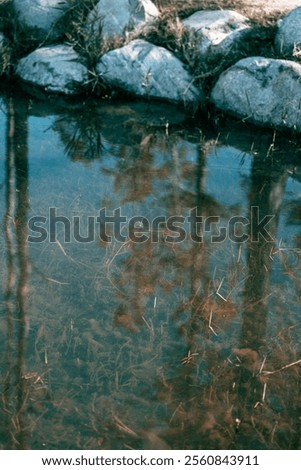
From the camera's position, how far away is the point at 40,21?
29.0 feet

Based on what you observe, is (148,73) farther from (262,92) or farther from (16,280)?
(16,280)

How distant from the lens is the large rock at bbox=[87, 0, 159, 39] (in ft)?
28.1

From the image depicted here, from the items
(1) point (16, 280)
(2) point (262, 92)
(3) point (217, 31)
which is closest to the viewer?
(1) point (16, 280)

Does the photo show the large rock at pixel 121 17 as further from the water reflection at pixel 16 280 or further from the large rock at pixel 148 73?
the water reflection at pixel 16 280

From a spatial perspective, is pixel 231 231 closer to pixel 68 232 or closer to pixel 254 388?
pixel 68 232

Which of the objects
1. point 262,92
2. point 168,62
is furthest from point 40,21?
point 262,92

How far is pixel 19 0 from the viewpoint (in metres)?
8.98

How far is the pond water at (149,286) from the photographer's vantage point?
4082mm

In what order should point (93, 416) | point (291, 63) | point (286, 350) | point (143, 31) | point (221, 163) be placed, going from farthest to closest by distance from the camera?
1. point (143, 31)
2. point (291, 63)
3. point (221, 163)
4. point (286, 350)
5. point (93, 416)

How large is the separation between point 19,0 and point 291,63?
11.3ft

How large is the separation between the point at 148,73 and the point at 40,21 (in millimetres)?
1638

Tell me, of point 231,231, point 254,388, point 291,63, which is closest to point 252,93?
point 291,63

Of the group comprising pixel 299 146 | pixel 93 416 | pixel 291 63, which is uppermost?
pixel 291 63

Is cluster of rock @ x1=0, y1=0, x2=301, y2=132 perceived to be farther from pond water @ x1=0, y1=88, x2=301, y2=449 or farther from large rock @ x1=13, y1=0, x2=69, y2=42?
pond water @ x1=0, y1=88, x2=301, y2=449
